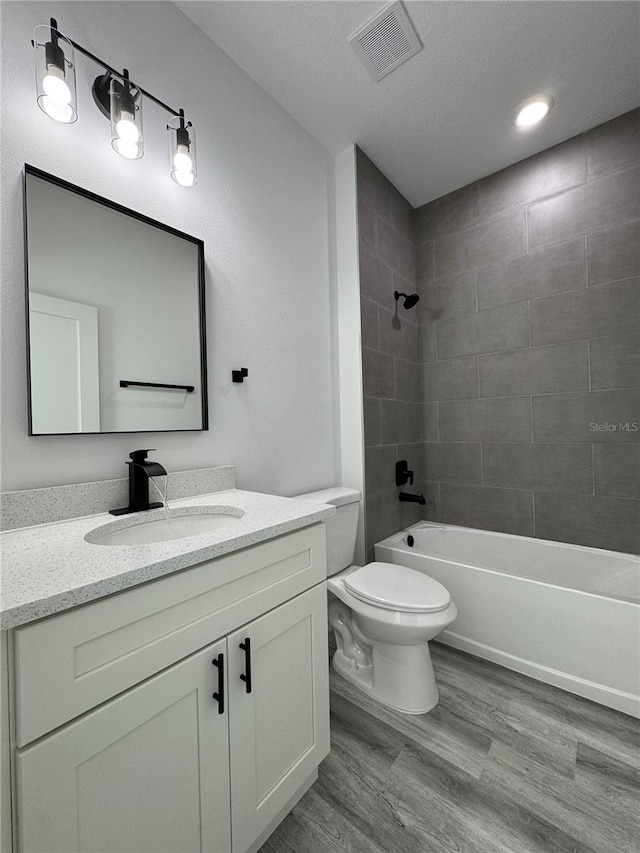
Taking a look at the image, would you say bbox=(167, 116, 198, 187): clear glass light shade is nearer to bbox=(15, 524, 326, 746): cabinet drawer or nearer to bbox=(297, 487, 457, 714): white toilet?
bbox=(15, 524, 326, 746): cabinet drawer

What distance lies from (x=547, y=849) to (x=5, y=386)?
194cm

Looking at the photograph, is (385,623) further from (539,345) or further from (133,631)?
(539,345)

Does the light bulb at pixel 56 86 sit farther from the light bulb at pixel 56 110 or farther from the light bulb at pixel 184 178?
the light bulb at pixel 184 178

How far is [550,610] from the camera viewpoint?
165cm

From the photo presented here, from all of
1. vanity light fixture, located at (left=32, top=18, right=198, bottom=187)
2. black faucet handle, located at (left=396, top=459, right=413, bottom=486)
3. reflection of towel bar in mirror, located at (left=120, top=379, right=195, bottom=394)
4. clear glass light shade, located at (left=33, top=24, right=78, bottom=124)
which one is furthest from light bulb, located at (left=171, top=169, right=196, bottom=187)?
black faucet handle, located at (left=396, top=459, right=413, bottom=486)

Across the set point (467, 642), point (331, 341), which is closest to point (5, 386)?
point (331, 341)

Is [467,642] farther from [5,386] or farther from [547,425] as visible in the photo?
[5,386]

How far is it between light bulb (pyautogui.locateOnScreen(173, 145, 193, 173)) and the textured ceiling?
66cm

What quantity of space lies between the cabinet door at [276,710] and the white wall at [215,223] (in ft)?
2.24

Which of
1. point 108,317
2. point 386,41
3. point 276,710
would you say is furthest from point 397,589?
point 386,41

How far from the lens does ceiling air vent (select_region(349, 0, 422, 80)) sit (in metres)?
1.44

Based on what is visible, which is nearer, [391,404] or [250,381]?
[250,381]

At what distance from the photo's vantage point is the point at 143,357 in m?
1.30

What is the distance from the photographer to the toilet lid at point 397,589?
1.48m
